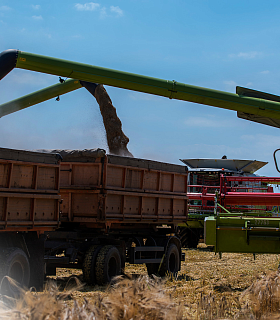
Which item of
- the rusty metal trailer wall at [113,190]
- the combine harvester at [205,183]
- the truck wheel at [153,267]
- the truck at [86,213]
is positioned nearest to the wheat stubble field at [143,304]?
the truck at [86,213]

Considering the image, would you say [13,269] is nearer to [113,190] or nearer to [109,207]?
[109,207]

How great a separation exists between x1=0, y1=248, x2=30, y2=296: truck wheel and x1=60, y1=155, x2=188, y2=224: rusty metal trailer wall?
2116 millimetres

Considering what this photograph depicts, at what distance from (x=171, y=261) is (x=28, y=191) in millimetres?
5663

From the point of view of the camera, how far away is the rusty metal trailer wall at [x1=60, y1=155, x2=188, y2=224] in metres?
9.32

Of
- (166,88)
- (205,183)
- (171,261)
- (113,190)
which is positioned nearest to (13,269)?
(113,190)

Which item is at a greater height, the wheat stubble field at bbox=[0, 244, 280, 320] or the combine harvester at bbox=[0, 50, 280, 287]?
the combine harvester at bbox=[0, 50, 280, 287]

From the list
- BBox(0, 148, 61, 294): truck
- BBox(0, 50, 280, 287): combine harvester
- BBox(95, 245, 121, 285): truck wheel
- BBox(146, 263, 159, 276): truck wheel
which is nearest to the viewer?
BBox(0, 148, 61, 294): truck

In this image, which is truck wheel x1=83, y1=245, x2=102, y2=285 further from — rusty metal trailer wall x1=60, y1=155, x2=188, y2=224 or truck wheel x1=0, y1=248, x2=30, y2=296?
truck wheel x1=0, y1=248, x2=30, y2=296

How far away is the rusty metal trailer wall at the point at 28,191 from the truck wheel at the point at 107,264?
147cm

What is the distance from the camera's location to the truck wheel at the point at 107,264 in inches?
355

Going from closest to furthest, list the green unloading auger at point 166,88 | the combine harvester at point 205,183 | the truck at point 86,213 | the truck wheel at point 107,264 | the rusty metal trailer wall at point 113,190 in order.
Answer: the truck at point 86,213
the truck wheel at point 107,264
the rusty metal trailer wall at point 113,190
the green unloading auger at point 166,88
the combine harvester at point 205,183

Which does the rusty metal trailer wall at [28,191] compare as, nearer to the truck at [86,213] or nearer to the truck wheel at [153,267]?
the truck at [86,213]

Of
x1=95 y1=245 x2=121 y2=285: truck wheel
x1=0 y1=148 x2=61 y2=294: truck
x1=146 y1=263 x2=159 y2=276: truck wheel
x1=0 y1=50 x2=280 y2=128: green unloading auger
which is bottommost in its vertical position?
x1=146 y1=263 x2=159 y2=276: truck wheel

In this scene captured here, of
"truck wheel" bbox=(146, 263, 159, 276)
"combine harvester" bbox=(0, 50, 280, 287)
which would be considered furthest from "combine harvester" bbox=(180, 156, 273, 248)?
"truck wheel" bbox=(146, 263, 159, 276)
